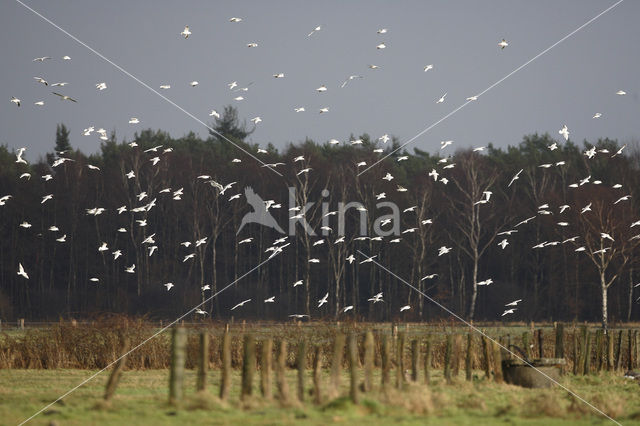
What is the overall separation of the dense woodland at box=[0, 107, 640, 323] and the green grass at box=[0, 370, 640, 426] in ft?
195

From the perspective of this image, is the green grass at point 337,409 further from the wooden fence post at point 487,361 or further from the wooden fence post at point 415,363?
the wooden fence post at point 487,361

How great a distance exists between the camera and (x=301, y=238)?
3472 inches

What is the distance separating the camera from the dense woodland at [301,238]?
88.1 m

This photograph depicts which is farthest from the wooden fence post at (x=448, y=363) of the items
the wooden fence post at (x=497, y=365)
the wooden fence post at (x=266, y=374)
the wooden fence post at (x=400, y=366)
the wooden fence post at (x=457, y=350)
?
the wooden fence post at (x=266, y=374)

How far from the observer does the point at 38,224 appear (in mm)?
93625

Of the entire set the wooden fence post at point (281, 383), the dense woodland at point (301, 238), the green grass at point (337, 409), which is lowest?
the green grass at point (337, 409)

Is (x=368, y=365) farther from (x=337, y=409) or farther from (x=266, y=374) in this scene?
(x=337, y=409)

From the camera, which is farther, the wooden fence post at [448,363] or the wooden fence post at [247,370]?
the wooden fence post at [448,363]

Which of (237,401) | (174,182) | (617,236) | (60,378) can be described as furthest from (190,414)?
(174,182)

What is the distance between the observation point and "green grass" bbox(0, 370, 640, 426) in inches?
838

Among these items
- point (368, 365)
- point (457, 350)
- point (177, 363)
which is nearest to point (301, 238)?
point (457, 350)

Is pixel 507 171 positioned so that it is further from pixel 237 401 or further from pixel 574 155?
pixel 237 401

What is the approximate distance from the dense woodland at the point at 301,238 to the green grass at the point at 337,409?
59.5 m

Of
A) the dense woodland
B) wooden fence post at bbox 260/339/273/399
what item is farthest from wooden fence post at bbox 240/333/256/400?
the dense woodland
